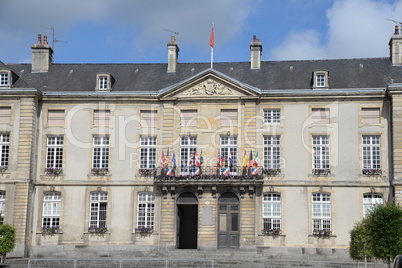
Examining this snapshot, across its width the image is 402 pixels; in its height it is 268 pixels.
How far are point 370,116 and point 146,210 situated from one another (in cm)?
1119

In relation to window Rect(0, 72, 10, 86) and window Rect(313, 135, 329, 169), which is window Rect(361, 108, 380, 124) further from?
window Rect(0, 72, 10, 86)

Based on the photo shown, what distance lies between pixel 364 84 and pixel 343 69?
173cm

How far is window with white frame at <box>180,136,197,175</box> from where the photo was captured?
32.2 meters

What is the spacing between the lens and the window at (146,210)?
3206 centimetres

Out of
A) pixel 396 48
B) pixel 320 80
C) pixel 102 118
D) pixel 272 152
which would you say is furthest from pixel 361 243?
pixel 102 118

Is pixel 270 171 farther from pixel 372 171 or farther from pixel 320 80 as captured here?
pixel 320 80

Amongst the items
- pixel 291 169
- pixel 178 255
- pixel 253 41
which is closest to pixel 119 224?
pixel 178 255

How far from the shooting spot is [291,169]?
31.8 meters

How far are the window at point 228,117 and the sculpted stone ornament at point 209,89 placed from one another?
85 cm

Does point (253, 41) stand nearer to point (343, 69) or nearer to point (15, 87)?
point (343, 69)

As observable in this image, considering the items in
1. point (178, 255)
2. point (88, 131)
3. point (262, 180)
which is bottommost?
point (178, 255)

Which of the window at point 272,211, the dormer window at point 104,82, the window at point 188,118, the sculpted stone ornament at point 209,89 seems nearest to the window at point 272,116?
the sculpted stone ornament at point 209,89

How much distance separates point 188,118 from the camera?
3269 centimetres

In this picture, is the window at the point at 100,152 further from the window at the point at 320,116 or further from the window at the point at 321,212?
the window at the point at 321,212
